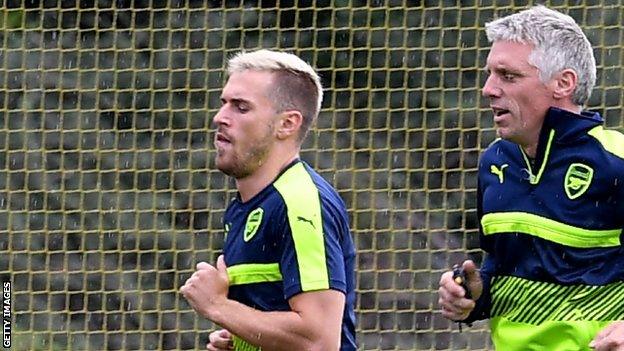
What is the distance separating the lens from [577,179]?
4.29 m

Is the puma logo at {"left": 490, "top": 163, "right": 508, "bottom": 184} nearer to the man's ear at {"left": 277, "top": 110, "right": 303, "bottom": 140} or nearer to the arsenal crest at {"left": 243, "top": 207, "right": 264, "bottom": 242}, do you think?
the man's ear at {"left": 277, "top": 110, "right": 303, "bottom": 140}

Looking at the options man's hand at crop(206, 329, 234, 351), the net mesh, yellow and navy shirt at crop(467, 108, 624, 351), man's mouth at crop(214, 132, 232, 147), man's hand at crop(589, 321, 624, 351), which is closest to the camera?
man's hand at crop(589, 321, 624, 351)

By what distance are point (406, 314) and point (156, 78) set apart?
1.57m

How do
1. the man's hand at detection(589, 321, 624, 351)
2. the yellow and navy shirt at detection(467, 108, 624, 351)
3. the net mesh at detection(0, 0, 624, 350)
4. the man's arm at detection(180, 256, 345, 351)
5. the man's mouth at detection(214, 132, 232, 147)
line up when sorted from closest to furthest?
the man's hand at detection(589, 321, 624, 351), the man's arm at detection(180, 256, 345, 351), the yellow and navy shirt at detection(467, 108, 624, 351), the man's mouth at detection(214, 132, 232, 147), the net mesh at detection(0, 0, 624, 350)

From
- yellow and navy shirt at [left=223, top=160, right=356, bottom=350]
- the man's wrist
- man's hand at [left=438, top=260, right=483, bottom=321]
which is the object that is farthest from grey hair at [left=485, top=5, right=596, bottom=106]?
the man's wrist

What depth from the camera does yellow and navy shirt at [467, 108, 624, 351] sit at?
14.0 ft

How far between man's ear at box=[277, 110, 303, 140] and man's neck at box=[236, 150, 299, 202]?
57 mm

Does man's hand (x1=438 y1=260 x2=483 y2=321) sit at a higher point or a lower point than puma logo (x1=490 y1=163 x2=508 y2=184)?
lower

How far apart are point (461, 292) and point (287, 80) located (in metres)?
0.74

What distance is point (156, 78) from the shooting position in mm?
7516

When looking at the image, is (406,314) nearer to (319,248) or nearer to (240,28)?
(240,28)

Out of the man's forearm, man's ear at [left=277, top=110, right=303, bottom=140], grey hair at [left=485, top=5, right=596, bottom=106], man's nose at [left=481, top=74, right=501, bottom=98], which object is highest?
grey hair at [left=485, top=5, right=596, bottom=106]

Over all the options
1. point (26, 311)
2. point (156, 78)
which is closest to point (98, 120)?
point (156, 78)

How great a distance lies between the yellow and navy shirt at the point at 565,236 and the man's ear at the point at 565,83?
63 mm
